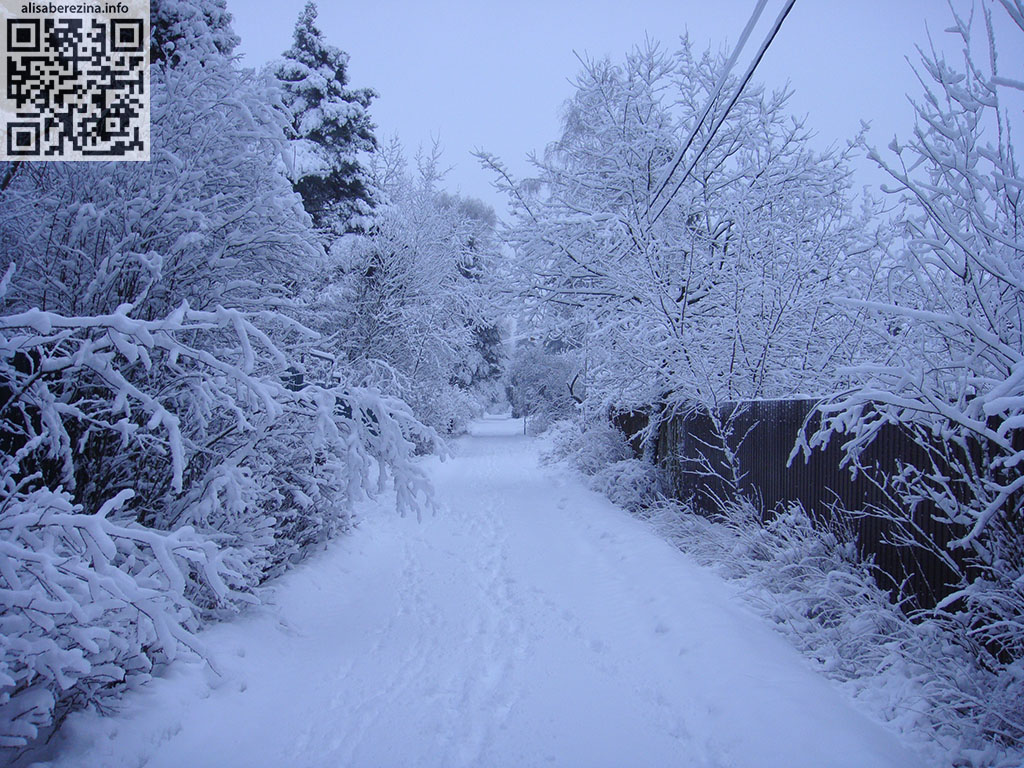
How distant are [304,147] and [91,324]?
52.2 feet

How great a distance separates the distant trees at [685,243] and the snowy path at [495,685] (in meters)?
3.36

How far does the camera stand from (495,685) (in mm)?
3836

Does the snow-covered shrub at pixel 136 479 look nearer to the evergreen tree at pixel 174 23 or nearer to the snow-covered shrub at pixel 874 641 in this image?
the snow-covered shrub at pixel 874 641

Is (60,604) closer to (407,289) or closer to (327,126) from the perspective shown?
(407,289)

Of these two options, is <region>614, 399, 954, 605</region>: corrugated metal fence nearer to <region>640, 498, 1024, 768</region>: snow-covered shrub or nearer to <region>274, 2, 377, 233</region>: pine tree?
<region>640, 498, 1024, 768</region>: snow-covered shrub

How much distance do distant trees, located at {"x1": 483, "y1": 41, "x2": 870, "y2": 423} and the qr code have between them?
608 centimetres

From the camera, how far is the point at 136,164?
4.52 m

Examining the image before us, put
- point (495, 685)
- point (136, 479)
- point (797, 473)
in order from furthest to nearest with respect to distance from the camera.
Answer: point (797, 473), point (136, 479), point (495, 685)

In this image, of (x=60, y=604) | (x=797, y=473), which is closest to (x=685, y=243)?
(x=797, y=473)

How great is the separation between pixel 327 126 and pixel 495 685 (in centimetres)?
1758

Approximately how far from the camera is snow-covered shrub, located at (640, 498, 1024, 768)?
2783mm

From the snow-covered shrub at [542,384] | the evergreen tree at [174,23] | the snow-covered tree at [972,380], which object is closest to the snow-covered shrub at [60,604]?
the snow-covered tree at [972,380]

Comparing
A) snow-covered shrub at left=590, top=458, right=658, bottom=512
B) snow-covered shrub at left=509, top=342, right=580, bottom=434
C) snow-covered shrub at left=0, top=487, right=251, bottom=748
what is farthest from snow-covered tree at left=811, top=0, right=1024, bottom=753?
snow-covered shrub at left=509, top=342, right=580, bottom=434

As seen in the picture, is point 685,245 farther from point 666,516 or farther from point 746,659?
point 746,659
